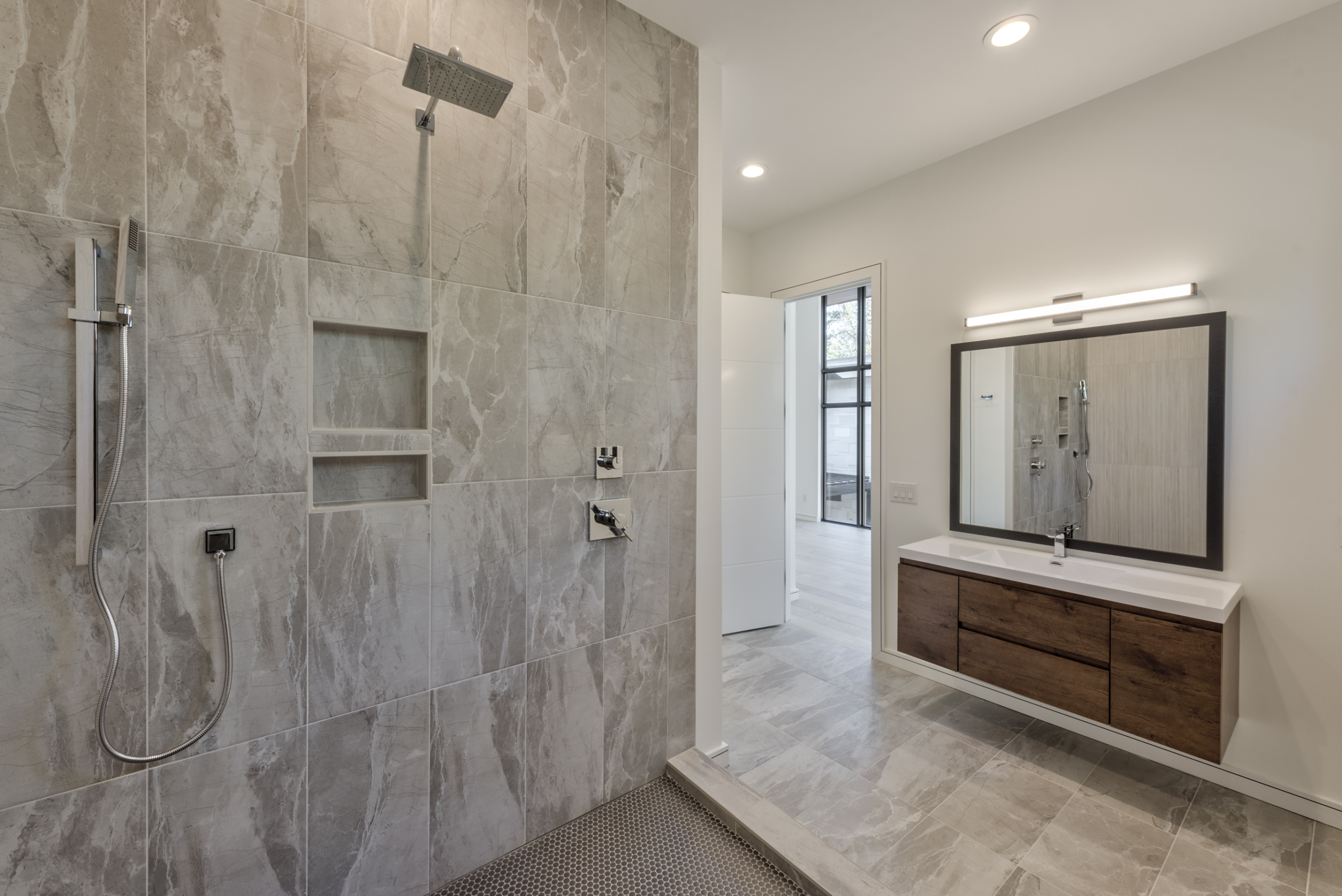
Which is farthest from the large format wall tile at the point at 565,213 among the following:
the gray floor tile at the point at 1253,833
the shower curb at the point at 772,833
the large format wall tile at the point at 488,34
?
the gray floor tile at the point at 1253,833

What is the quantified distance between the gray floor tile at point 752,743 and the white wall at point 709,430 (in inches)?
6.4

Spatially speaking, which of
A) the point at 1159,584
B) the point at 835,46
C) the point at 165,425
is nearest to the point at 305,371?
the point at 165,425

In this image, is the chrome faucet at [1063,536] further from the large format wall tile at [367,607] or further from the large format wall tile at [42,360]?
the large format wall tile at [42,360]

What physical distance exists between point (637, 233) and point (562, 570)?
1.14 meters

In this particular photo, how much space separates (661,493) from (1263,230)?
2.35 metres

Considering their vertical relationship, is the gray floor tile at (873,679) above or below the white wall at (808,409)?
below

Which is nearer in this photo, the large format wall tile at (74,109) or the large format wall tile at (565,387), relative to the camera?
the large format wall tile at (74,109)

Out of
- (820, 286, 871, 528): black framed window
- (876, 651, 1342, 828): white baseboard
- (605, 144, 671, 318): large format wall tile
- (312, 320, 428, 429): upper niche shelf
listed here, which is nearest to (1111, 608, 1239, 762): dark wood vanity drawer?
(876, 651, 1342, 828): white baseboard

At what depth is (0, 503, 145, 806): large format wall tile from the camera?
3.26 feet

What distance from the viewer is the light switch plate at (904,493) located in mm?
2992

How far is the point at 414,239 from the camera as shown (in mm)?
1381

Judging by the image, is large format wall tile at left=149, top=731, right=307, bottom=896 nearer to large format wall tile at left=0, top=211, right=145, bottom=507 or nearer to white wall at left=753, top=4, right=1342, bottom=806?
large format wall tile at left=0, top=211, right=145, bottom=507

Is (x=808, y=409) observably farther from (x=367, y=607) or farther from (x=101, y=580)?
(x=101, y=580)

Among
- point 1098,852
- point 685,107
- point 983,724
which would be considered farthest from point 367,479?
point 983,724
